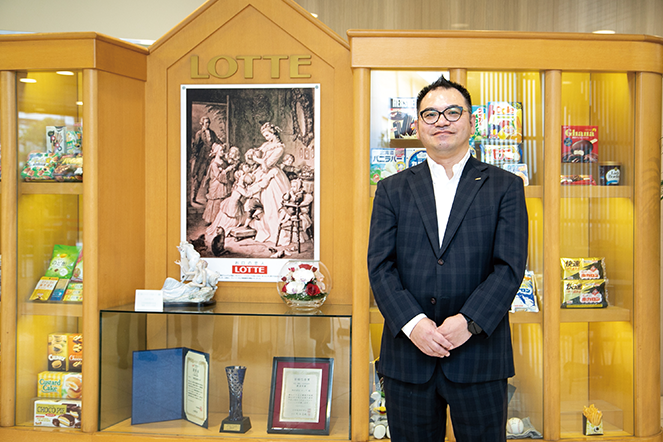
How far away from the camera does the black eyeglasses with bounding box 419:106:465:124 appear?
1720 millimetres

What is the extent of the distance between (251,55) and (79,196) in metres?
1.17

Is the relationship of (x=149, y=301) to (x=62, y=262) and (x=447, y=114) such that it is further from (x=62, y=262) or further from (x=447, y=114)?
→ (x=447, y=114)

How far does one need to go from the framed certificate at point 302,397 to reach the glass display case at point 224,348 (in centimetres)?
3

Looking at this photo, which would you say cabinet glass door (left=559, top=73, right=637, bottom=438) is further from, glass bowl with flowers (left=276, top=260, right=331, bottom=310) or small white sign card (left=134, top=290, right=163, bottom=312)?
small white sign card (left=134, top=290, right=163, bottom=312)

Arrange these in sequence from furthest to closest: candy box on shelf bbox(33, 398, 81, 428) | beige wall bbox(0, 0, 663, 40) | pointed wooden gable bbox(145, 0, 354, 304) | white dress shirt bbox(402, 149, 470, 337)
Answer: beige wall bbox(0, 0, 663, 40)
pointed wooden gable bbox(145, 0, 354, 304)
candy box on shelf bbox(33, 398, 81, 428)
white dress shirt bbox(402, 149, 470, 337)

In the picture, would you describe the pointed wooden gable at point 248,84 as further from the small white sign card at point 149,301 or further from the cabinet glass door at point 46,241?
the cabinet glass door at point 46,241

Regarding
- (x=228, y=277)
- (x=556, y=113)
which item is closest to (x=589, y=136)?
(x=556, y=113)

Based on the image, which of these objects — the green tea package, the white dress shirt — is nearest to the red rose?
the white dress shirt

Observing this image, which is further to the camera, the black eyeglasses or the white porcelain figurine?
the white porcelain figurine

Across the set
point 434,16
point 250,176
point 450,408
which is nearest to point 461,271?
point 450,408

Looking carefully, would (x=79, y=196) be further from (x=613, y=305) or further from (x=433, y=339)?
(x=613, y=305)

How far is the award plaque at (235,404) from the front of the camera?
2545 millimetres

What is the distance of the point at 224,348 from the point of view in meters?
2.63

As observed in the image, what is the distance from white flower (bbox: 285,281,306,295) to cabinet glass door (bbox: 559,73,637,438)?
132 cm
